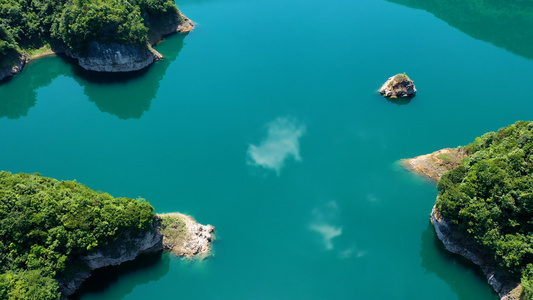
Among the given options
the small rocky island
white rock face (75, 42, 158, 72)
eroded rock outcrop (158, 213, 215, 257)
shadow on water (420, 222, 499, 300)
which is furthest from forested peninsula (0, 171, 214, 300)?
the small rocky island

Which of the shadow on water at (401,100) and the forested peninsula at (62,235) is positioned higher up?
the shadow on water at (401,100)

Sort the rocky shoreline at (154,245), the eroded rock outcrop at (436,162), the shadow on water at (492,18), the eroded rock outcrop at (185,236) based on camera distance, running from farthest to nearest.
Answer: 1. the shadow on water at (492,18)
2. the eroded rock outcrop at (436,162)
3. the eroded rock outcrop at (185,236)
4. the rocky shoreline at (154,245)

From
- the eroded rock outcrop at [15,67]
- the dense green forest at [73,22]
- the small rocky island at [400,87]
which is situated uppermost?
the dense green forest at [73,22]

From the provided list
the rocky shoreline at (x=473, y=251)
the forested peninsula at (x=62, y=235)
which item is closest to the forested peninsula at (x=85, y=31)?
the forested peninsula at (x=62, y=235)

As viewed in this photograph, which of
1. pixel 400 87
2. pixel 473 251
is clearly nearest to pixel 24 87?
pixel 400 87

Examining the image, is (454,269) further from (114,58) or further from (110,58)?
(110,58)

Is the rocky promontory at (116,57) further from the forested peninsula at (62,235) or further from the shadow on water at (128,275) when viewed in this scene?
the shadow on water at (128,275)

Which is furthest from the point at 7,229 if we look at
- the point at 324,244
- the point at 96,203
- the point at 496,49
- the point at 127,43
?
the point at 496,49
